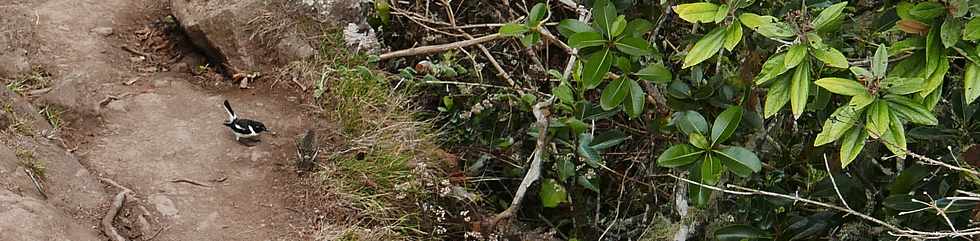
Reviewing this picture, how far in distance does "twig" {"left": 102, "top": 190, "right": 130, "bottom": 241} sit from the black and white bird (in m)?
0.65

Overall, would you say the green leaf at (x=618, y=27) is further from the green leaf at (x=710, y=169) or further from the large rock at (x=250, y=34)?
the large rock at (x=250, y=34)

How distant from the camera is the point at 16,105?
13.1ft

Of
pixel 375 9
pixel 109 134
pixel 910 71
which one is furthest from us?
pixel 375 9

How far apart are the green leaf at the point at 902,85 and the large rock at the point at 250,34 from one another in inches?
129

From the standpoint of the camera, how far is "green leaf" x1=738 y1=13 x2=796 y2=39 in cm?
223

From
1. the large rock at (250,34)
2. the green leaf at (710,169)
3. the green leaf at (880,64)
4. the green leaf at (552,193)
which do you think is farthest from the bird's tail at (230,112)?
the green leaf at (880,64)

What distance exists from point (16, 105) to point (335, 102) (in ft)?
4.43

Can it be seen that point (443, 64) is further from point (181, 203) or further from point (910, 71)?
point (910, 71)

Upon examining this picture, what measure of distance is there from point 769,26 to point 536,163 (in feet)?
6.68

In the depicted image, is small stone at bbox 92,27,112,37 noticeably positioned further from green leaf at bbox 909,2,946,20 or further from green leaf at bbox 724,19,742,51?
green leaf at bbox 909,2,946,20

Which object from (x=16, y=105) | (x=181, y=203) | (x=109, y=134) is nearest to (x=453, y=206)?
(x=181, y=203)

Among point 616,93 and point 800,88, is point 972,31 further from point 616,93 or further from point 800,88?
point 616,93

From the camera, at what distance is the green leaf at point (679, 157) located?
2904 mm

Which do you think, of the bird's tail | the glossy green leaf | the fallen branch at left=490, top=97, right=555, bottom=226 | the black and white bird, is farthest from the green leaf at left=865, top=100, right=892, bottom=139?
the bird's tail
